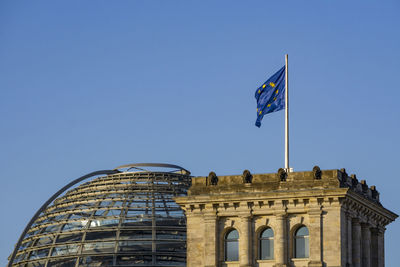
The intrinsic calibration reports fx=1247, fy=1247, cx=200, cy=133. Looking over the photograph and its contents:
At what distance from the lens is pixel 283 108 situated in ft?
282

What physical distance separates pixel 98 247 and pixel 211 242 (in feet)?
167

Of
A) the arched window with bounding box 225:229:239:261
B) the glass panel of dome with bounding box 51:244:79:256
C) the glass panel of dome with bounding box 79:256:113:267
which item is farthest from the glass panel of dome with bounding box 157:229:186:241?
the arched window with bounding box 225:229:239:261

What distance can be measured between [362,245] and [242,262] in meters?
8.74

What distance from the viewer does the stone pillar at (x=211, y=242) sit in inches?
3241

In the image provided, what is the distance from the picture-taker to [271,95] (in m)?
86.8

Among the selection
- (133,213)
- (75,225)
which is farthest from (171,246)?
(75,225)

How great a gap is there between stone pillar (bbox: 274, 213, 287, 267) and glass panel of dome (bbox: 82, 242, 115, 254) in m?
52.0

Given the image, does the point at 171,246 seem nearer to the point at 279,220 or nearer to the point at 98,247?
the point at 98,247

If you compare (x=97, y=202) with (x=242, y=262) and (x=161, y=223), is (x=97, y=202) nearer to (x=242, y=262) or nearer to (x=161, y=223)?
(x=161, y=223)

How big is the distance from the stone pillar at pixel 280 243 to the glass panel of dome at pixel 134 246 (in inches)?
2025

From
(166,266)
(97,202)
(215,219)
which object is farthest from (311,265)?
(97,202)

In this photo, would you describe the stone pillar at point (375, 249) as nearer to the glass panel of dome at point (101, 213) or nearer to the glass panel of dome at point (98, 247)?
the glass panel of dome at point (98, 247)

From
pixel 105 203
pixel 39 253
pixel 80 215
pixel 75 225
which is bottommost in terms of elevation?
pixel 39 253

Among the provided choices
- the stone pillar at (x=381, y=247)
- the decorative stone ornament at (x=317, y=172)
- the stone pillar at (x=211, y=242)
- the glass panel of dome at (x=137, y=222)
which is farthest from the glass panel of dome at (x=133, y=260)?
the decorative stone ornament at (x=317, y=172)
